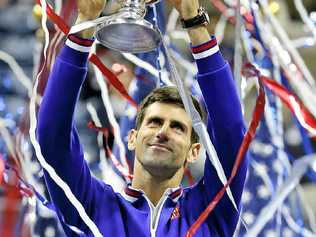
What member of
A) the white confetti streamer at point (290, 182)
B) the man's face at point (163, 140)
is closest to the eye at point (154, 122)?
the man's face at point (163, 140)

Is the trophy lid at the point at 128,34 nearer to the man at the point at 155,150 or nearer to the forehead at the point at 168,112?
the man at the point at 155,150

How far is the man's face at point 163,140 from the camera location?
764mm

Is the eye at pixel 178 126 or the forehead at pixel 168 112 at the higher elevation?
the forehead at pixel 168 112

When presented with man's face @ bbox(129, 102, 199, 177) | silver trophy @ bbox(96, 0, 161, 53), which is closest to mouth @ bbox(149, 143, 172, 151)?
man's face @ bbox(129, 102, 199, 177)

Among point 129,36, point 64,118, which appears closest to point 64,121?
point 64,118

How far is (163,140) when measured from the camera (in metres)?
0.77

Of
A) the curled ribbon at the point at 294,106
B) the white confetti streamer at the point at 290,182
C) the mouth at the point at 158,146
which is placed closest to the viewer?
the white confetti streamer at the point at 290,182

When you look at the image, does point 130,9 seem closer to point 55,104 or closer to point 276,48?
point 55,104

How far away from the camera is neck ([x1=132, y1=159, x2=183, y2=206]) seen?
79 centimetres

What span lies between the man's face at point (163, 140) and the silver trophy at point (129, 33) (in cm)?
12

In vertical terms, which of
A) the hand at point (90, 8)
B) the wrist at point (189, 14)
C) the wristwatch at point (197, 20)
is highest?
the hand at point (90, 8)

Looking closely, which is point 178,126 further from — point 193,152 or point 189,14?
point 189,14

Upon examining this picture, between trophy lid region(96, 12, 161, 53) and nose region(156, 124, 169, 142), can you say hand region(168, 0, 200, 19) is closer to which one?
trophy lid region(96, 12, 161, 53)

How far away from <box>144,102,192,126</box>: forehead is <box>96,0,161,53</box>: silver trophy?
120 millimetres
